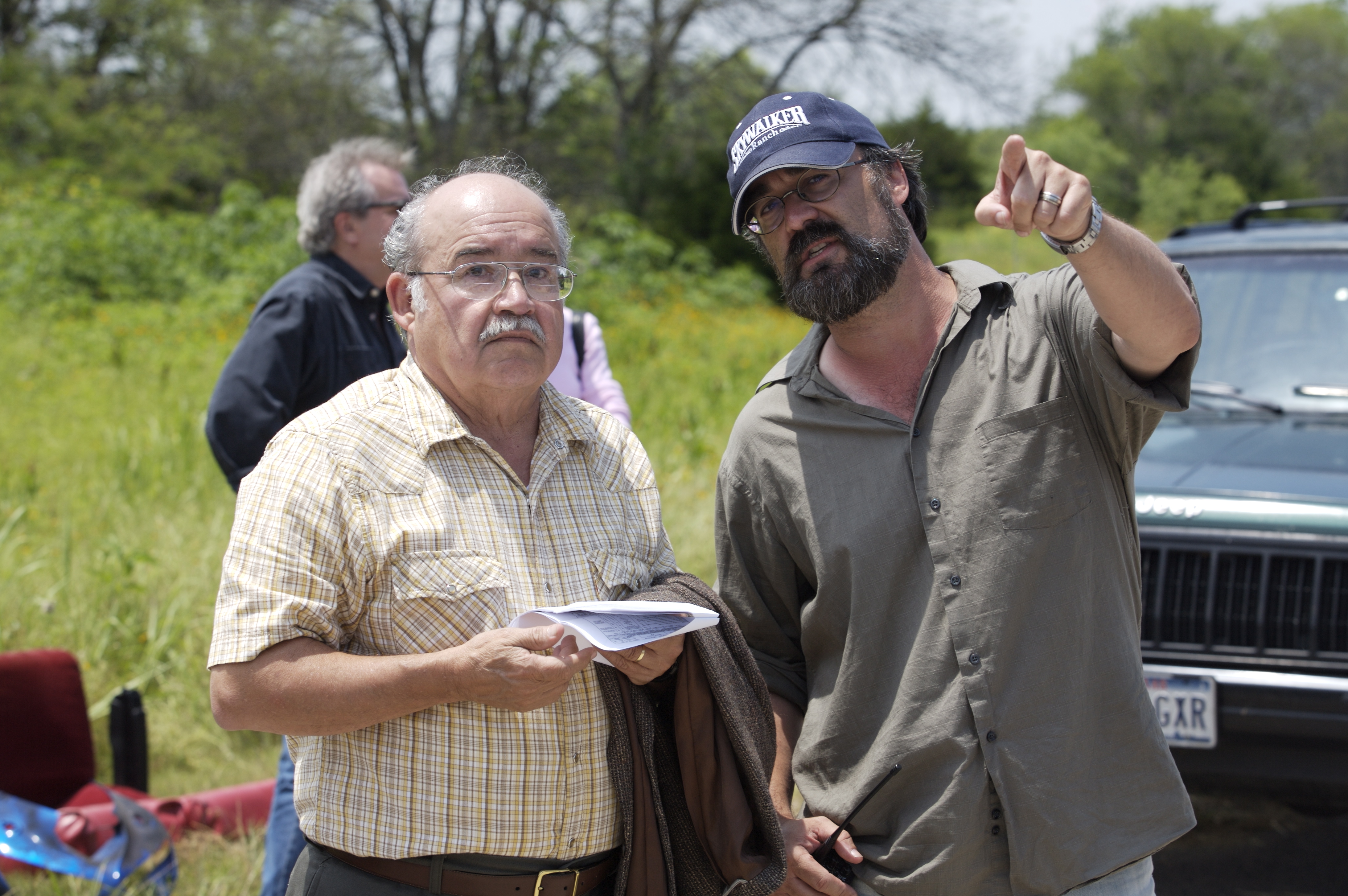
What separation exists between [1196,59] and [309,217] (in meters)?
73.1

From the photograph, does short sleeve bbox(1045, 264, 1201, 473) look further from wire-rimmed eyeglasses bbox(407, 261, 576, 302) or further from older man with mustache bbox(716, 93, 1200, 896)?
wire-rimmed eyeglasses bbox(407, 261, 576, 302)

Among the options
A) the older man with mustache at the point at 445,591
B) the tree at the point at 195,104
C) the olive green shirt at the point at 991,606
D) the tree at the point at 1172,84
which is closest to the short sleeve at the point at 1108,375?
the olive green shirt at the point at 991,606

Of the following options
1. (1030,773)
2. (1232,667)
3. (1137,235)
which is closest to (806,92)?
(1137,235)

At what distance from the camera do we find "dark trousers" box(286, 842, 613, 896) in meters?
1.89

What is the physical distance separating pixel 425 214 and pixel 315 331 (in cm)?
152

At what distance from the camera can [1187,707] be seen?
3398 millimetres

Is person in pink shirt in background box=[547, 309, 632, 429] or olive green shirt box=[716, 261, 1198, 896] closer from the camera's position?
olive green shirt box=[716, 261, 1198, 896]

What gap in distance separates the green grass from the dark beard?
2.85 metres

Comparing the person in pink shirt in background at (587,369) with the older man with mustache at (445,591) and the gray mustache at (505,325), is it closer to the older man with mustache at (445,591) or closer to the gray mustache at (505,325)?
the older man with mustache at (445,591)

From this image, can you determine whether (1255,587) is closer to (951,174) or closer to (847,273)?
(847,273)

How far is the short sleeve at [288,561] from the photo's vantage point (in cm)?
177

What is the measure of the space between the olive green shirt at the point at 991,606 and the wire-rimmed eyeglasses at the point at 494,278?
587mm

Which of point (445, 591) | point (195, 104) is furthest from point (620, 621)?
point (195, 104)

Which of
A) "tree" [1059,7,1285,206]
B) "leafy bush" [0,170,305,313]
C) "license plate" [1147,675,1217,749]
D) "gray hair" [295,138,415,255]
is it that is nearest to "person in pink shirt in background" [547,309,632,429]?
"gray hair" [295,138,415,255]
